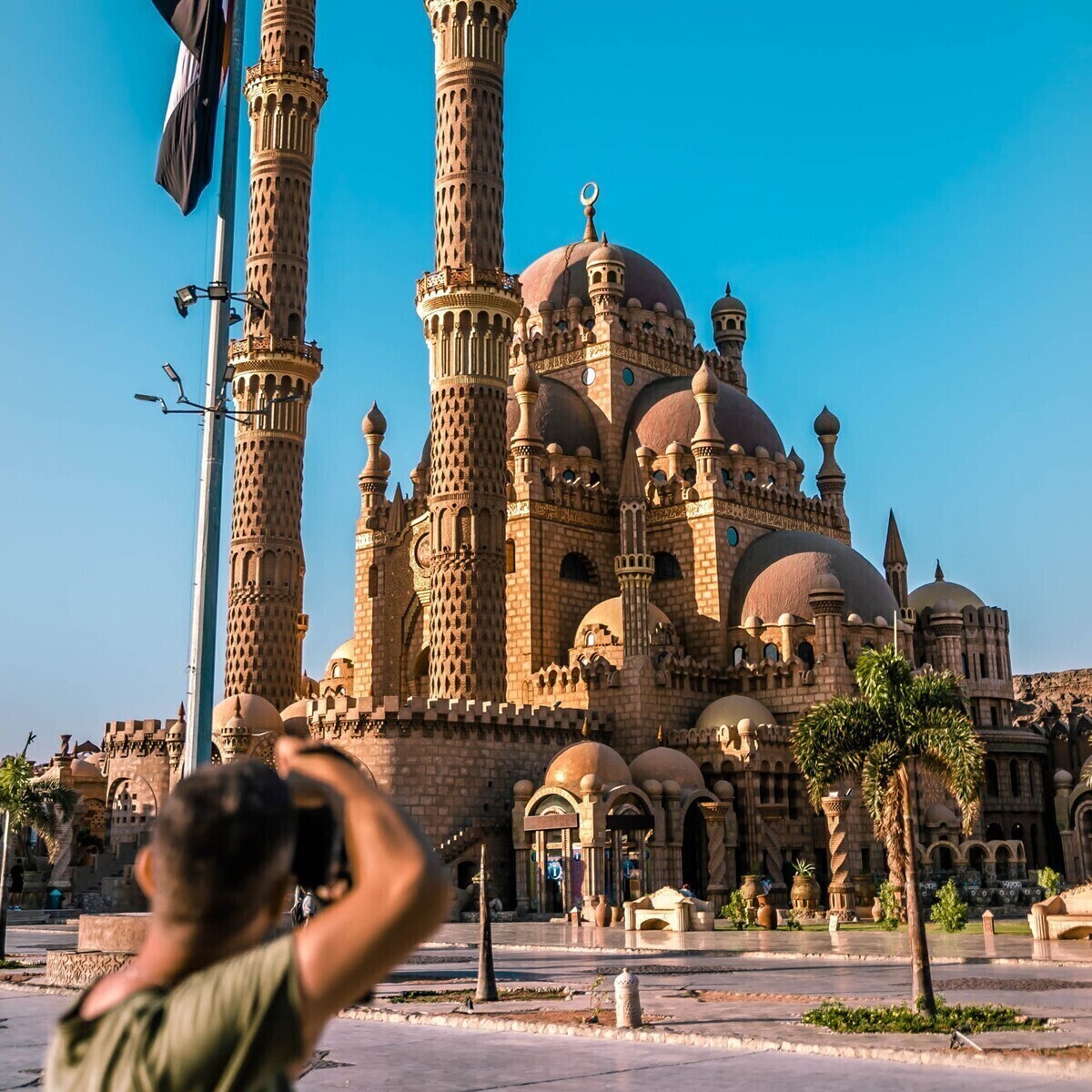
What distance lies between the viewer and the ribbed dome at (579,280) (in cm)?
5659

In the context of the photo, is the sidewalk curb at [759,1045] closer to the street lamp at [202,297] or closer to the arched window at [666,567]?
the street lamp at [202,297]

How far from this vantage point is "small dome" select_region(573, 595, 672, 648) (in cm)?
4350

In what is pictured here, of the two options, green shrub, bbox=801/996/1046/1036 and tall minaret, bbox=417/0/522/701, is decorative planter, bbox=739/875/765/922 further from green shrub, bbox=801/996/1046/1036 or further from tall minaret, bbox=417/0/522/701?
green shrub, bbox=801/996/1046/1036

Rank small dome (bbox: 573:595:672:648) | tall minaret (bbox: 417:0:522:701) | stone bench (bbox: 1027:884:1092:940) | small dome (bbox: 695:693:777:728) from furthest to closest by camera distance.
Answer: small dome (bbox: 573:595:672:648), small dome (bbox: 695:693:777:728), tall minaret (bbox: 417:0:522:701), stone bench (bbox: 1027:884:1092:940)

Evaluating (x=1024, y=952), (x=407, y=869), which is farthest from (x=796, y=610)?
(x=407, y=869)

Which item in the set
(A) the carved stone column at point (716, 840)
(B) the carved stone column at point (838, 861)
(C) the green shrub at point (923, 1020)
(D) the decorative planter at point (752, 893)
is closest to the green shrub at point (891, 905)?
(D) the decorative planter at point (752, 893)

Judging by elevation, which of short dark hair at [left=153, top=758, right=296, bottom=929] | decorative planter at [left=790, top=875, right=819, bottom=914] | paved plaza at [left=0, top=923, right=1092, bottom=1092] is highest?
short dark hair at [left=153, top=758, right=296, bottom=929]

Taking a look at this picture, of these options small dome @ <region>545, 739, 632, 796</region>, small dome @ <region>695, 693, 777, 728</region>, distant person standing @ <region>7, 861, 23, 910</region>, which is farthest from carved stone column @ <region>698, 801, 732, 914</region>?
distant person standing @ <region>7, 861, 23, 910</region>

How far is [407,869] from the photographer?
2.21 metres

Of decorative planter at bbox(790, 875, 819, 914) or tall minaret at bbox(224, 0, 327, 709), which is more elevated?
tall minaret at bbox(224, 0, 327, 709)

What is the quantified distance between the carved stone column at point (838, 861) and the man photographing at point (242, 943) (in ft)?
110

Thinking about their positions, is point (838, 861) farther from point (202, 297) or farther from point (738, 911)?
point (202, 297)

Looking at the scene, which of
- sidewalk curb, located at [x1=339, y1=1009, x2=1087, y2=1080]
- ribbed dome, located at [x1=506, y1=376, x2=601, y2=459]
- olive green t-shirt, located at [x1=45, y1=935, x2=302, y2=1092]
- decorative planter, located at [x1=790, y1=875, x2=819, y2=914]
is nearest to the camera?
olive green t-shirt, located at [x1=45, y1=935, x2=302, y2=1092]

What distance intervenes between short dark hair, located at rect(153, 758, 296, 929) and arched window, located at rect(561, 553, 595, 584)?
4508 cm
